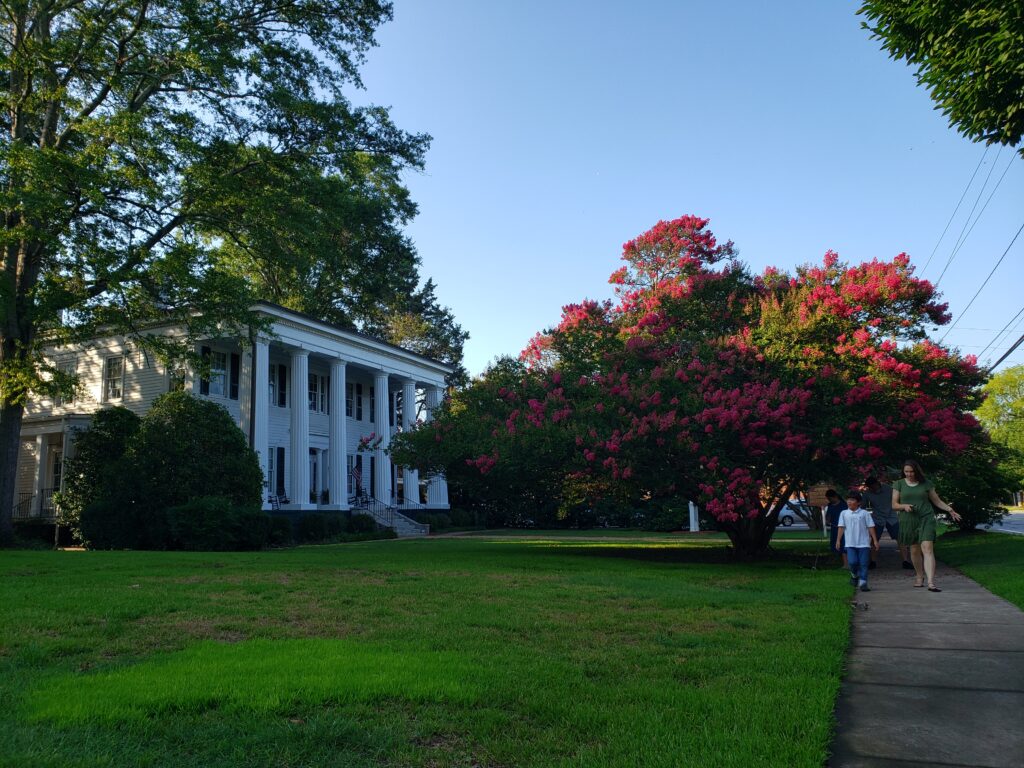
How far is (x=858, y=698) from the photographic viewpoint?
15.3ft

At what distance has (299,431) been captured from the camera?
2928 centimetres

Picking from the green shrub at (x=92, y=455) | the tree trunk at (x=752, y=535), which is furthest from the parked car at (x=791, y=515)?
the green shrub at (x=92, y=455)

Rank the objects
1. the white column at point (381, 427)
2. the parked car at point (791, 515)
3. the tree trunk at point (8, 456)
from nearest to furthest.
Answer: the tree trunk at point (8, 456), the parked car at point (791, 515), the white column at point (381, 427)

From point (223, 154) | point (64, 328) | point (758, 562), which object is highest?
point (223, 154)

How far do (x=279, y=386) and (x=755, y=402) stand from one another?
22503 mm

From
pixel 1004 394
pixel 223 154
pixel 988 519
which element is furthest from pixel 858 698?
pixel 1004 394

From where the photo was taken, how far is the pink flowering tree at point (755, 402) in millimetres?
13891

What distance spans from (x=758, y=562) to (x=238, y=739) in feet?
44.5

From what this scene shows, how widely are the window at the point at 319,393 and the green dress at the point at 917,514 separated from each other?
26.9 m

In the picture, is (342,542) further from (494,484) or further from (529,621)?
(529,621)

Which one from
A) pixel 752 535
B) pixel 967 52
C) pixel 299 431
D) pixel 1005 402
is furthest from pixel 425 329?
pixel 1005 402

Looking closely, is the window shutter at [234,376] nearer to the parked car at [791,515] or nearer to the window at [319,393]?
the window at [319,393]

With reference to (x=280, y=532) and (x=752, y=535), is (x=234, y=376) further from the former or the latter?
(x=752, y=535)

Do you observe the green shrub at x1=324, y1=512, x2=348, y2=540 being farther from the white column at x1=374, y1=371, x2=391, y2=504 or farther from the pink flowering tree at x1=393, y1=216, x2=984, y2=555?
the pink flowering tree at x1=393, y1=216, x2=984, y2=555
